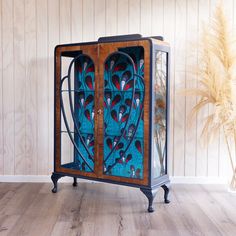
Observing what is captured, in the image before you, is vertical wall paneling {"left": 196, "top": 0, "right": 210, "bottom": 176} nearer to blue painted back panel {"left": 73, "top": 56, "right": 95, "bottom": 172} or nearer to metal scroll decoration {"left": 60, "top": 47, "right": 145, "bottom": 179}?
metal scroll decoration {"left": 60, "top": 47, "right": 145, "bottom": 179}

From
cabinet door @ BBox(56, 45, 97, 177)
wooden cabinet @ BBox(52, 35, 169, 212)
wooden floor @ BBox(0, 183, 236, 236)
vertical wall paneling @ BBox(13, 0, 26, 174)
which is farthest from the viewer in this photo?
vertical wall paneling @ BBox(13, 0, 26, 174)

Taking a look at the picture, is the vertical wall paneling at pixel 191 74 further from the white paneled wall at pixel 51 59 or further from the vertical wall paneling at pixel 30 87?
the vertical wall paneling at pixel 30 87

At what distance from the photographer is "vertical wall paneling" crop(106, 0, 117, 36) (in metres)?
3.67

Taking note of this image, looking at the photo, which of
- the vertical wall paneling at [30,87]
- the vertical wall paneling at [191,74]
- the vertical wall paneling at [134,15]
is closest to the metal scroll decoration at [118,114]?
the vertical wall paneling at [30,87]

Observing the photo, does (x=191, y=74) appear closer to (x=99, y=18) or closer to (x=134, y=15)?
(x=134, y=15)

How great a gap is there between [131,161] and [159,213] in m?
0.49

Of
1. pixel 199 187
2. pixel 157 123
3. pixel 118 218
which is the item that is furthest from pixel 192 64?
pixel 118 218

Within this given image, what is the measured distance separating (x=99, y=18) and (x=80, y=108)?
98cm

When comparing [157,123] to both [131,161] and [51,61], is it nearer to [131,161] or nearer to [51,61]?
[131,161]

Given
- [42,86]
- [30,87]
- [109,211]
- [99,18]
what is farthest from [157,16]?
[109,211]

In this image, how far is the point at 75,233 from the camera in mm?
2480

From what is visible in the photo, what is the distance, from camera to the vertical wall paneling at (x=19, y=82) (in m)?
3.72

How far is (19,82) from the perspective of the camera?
12.3 ft

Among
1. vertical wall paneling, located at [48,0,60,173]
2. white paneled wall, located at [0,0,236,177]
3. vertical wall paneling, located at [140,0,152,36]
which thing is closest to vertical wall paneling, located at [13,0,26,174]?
white paneled wall, located at [0,0,236,177]
